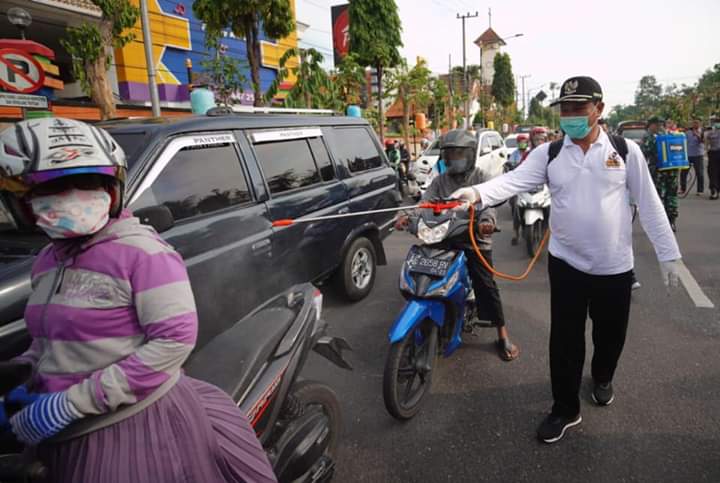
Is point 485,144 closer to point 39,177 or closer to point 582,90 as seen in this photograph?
point 582,90

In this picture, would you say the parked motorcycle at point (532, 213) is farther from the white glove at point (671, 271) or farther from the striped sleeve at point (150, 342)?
the striped sleeve at point (150, 342)

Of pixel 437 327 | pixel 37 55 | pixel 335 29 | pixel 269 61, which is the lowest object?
pixel 437 327

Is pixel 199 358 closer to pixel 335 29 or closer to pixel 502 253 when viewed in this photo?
pixel 502 253

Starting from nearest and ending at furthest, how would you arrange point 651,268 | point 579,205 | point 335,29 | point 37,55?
point 579,205
point 651,268
point 37,55
point 335,29

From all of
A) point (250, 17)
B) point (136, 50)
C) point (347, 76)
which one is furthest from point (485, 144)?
point (136, 50)

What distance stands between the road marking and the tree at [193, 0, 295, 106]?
7446mm

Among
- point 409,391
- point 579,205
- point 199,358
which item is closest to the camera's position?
point 199,358

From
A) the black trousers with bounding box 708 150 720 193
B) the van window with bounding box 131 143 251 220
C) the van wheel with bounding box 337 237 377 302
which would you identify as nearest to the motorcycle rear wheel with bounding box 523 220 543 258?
the van wheel with bounding box 337 237 377 302

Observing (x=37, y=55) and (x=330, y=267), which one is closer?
(x=330, y=267)

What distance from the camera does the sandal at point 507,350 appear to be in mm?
3654

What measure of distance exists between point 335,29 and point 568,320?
868 inches

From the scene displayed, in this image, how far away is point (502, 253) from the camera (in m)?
6.98

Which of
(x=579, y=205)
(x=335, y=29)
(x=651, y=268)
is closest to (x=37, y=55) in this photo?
(x=579, y=205)

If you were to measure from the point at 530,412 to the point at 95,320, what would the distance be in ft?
8.72
